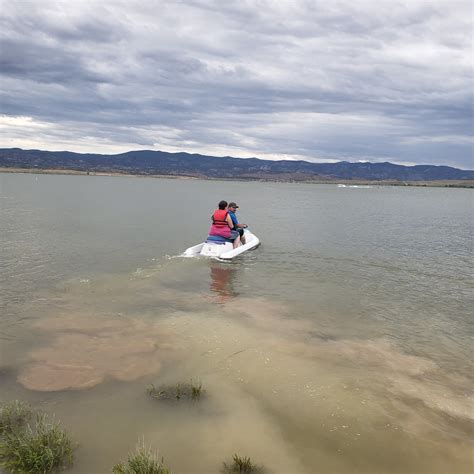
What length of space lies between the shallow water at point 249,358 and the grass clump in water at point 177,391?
18cm

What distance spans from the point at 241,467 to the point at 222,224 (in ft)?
50.8

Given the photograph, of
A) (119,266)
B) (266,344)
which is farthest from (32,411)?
(119,266)

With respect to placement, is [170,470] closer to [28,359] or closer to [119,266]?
[28,359]

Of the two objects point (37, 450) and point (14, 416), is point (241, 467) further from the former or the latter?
point (14, 416)

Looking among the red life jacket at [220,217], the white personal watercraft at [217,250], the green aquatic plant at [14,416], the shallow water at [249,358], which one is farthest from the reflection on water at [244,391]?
the red life jacket at [220,217]

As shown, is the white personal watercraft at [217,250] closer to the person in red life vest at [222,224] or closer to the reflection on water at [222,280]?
the person in red life vest at [222,224]

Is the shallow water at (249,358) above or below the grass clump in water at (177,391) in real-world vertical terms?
below

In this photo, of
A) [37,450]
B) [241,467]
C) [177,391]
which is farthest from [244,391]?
[37,450]

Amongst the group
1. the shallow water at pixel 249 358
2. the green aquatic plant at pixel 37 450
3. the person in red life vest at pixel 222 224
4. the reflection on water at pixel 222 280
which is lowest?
the reflection on water at pixel 222 280

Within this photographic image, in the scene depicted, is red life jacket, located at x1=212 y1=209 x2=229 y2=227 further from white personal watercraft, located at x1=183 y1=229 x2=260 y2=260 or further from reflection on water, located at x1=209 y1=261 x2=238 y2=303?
reflection on water, located at x1=209 y1=261 x2=238 y2=303

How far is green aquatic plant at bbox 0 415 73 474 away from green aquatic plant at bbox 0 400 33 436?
0.23 metres

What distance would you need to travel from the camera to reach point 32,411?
6.91m

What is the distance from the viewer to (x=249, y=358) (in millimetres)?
9336

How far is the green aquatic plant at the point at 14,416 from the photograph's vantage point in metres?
6.40
